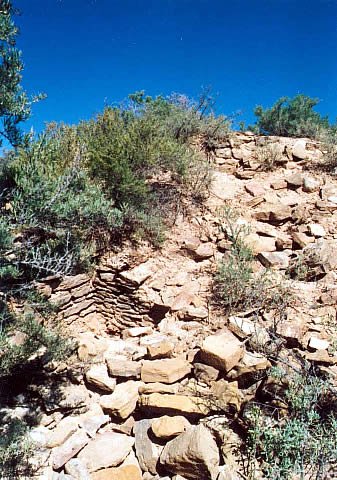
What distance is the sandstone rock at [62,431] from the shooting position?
3107 millimetres

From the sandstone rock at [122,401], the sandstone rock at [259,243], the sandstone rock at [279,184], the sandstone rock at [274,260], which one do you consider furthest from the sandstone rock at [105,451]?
the sandstone rock at [279,184]

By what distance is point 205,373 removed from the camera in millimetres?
3381

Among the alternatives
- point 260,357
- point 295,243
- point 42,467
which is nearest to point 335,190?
point 295,243

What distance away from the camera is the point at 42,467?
2953 mm

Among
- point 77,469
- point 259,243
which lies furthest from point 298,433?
point 259,243

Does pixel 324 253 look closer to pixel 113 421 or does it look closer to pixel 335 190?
pixel 335 190

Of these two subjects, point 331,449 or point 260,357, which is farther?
point 260,357

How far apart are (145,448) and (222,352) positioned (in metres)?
1.15

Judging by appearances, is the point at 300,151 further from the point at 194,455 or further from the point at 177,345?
the point at 194,455

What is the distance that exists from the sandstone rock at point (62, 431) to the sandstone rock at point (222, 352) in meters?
1.49

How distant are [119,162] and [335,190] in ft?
12.2

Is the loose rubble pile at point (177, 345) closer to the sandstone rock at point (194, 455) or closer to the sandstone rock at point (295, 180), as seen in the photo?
the sandstone rock at point (194, 455)

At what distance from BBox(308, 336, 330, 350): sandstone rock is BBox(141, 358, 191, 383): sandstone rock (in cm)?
131

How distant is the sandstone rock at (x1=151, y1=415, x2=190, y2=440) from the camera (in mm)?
2982
